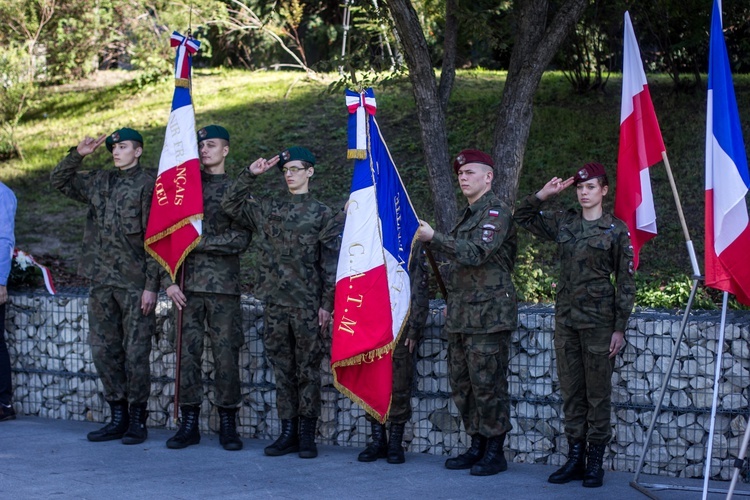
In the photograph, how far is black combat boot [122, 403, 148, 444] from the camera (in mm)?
7113

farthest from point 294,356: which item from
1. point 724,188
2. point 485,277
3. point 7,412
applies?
point 724,188

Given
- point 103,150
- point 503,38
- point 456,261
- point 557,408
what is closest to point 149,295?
point 456,261

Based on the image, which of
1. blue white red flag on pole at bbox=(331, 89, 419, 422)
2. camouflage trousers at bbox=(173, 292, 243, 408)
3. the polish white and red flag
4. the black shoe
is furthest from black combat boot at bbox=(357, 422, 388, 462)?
the black shoe

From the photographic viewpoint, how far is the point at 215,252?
6.99 m

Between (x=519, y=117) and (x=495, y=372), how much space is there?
2.71 meters

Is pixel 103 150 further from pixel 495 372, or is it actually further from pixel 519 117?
pixel 495 372

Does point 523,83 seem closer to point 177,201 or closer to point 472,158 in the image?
point 472,158

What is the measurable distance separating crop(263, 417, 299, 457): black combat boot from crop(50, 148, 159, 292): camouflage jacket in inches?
53.2

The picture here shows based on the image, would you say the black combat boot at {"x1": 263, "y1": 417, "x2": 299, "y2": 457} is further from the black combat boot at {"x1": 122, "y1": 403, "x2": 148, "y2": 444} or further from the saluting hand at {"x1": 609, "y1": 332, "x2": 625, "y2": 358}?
the saluting hand at {"x1": 609, "y1": 332, "x2": 625, "y2": 358}

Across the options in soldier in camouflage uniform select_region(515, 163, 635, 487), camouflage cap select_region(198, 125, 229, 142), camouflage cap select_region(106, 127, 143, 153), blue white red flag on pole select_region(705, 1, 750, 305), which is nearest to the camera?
blue white red flag on pole select_region(705, 1, 750, 305)

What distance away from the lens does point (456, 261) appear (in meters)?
6.07

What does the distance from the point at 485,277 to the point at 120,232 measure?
106 inches

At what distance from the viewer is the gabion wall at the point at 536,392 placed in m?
6.26

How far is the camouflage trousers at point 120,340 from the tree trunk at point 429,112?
2.63m
